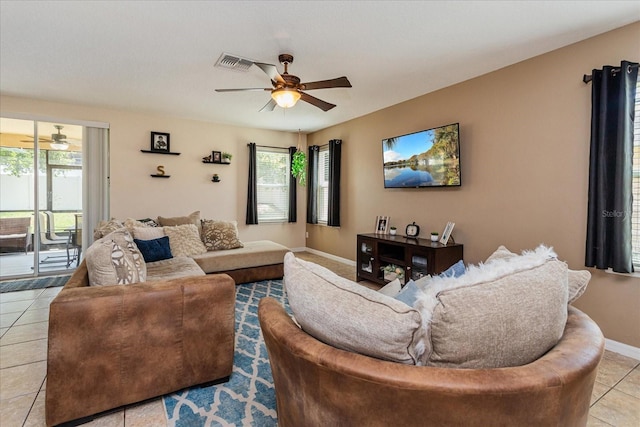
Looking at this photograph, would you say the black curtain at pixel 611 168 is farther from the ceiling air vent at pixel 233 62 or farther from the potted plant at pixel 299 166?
the potted plant at pixel 299 166

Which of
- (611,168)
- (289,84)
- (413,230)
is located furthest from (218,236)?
(611,168)

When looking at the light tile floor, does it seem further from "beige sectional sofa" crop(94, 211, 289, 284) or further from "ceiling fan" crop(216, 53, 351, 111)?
"ceiling fan" crop(216, 53, 351, 111)

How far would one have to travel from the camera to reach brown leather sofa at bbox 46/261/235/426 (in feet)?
5.06

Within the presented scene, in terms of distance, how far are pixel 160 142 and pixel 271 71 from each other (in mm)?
3440

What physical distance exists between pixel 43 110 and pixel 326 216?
4.65 m

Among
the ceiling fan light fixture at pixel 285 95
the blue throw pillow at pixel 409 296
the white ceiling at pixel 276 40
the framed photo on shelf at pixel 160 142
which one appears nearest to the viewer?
the blue throw pillow at pixel 409 296

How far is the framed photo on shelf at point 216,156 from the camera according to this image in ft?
18.4

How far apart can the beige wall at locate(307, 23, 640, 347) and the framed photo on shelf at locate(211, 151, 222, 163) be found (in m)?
3.24

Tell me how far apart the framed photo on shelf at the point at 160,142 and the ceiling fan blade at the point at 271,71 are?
328cm

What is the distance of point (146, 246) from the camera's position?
3.57 meters

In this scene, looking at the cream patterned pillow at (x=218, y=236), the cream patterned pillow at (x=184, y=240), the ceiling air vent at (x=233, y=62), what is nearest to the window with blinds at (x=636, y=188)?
the ceiling air vent at (x=233, y=62)

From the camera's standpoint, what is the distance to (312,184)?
6.18 m

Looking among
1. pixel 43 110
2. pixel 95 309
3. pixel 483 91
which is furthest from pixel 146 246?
pixel 483 91

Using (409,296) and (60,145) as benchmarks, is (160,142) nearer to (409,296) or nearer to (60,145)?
(60,145)
